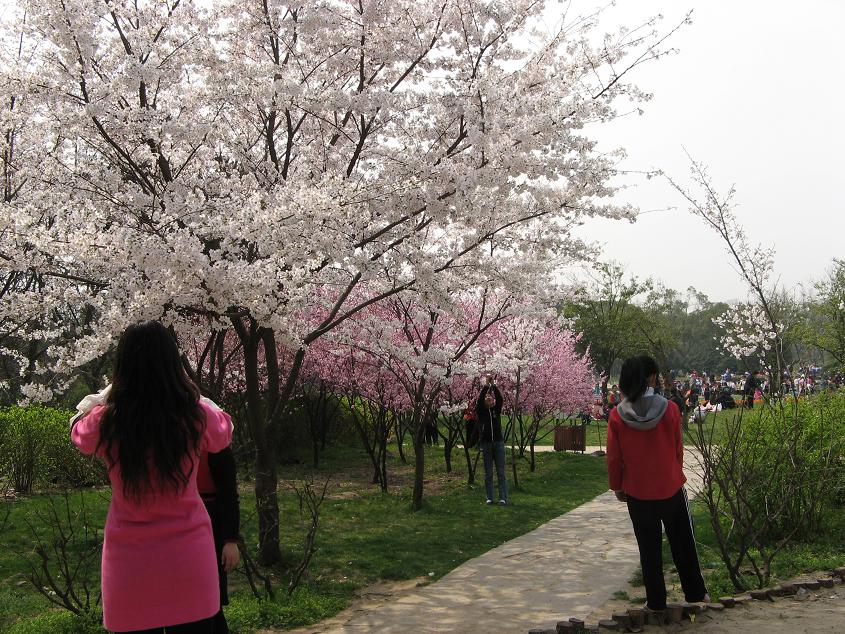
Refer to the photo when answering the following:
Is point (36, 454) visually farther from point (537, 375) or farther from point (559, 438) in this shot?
point (559, 438)

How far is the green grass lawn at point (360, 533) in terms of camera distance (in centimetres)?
551

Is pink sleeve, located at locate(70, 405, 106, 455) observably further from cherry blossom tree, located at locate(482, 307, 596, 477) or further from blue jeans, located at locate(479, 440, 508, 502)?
cherry blossom tree, located at locate(482, 307, 596, 477)

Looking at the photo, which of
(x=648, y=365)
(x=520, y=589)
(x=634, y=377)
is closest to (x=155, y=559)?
(x=634, y=377)

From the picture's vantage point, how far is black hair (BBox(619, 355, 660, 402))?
475 cm

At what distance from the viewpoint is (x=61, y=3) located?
588cm

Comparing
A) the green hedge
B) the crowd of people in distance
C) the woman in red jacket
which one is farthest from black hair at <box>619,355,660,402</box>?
the green hedge

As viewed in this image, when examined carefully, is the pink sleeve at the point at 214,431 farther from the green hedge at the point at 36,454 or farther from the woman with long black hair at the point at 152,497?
the green hedge at the point at 36,454

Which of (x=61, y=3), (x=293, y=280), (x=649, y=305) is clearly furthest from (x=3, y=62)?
(x=649, y=305)

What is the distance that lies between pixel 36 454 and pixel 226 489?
8702 millimetres

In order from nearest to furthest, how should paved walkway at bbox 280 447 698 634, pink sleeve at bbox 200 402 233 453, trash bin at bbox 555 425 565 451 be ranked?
pink sleeve at bbox 200 402 233 453 < paved walkway at bbox 280 447 698 634 < trash bin at bbox 555 425 565 451

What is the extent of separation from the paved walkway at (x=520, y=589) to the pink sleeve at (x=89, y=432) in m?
2.88

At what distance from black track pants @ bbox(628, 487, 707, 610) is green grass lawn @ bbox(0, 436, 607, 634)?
2.25 metres

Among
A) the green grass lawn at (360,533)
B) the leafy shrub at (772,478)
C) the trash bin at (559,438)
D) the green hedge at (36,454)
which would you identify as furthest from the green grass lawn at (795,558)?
the trash bin at (559,438)

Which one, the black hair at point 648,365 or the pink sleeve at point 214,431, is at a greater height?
the black hair at point 648,365
